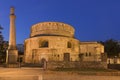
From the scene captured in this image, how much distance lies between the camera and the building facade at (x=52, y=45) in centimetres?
4528

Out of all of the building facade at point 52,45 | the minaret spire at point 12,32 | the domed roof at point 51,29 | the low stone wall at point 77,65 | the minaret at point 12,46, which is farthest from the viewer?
the domed roof at point 51,29

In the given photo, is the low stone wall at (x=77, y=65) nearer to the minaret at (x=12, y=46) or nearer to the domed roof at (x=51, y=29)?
the minaret at (x=12, y=46)

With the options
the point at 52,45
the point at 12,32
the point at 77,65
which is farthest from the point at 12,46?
the point at 77,65

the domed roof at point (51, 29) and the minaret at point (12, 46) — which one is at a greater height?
the domed roof at point (51, 29)

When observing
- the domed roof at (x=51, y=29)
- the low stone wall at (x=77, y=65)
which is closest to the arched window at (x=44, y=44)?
the domed roof at (x=51, y=29)

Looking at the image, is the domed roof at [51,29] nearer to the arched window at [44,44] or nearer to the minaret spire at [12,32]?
the arched window at [44,44]

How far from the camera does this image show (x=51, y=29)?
163 ft

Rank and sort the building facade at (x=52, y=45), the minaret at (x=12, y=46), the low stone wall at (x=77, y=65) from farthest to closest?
the building facade at (x=52, y=45) < the minaret at (x=12, y=46) < the low stone wall at (x=77, y=65)

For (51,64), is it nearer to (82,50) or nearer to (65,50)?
(65,50)

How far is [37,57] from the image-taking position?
149 ft

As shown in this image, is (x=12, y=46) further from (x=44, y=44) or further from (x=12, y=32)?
(x=44, y=44)

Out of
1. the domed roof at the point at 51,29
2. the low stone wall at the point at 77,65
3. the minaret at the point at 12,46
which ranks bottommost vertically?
the low stone wall at the point at 77,65

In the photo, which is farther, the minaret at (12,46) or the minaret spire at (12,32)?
the minaret spire at (12,32)

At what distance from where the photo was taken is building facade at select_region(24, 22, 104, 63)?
149 ft
